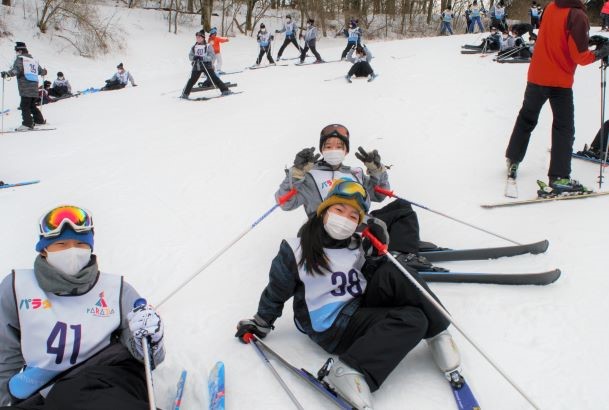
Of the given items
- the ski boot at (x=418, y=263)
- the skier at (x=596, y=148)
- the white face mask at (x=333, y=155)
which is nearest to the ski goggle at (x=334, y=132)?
the white face mask at (x=333, y=155)

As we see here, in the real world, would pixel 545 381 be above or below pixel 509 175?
below

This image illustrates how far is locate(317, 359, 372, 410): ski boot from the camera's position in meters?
2.05

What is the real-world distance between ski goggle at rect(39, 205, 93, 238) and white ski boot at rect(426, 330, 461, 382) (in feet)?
5.55

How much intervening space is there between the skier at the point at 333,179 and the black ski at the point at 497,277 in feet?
0.41

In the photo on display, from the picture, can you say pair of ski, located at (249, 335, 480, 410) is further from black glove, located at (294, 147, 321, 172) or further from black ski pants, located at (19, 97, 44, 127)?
black ski pants, located at (19, 97, 44, 127)

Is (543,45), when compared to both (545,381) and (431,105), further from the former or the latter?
(431,105)

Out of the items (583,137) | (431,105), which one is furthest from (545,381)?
(431,105)

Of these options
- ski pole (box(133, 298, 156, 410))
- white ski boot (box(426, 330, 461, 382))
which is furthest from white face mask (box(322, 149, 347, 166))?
ski pole (box(133, 298, 156, 410))

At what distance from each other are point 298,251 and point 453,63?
36.3ft

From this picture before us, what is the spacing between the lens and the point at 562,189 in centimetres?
438

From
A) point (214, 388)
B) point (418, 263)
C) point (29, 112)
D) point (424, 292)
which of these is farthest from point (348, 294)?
point (29, 112)

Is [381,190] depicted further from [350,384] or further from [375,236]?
[350,384]

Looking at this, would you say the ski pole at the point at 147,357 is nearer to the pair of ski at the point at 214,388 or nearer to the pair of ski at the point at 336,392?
the pair of ski at the point at 214,388

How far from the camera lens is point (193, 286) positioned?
3.57 metres
